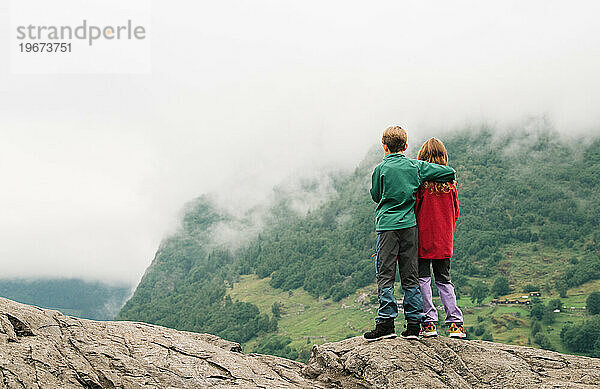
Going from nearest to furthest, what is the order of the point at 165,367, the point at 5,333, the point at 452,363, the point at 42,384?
1. the point at 42,384
2. the point at 5,333
3. the point at 165,367
4. the point at 452,363

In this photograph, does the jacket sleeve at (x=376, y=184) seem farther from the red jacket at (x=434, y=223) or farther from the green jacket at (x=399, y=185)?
the red jacket at (x=434, y=223)

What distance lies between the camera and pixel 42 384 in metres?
8.26

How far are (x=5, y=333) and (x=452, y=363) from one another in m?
9.24

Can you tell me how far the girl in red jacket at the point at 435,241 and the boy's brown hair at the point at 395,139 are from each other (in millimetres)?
1074

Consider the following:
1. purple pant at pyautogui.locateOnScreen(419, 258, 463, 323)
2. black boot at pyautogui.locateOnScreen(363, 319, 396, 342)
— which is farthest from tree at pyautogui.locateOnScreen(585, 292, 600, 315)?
black boot at pyautogui.locateOnScreen(363, 319, 396, 342)

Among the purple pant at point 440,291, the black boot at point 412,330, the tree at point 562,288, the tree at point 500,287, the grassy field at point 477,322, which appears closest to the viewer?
the black boot at point 412,330

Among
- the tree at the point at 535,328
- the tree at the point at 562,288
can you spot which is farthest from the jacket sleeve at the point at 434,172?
the tree at the point at 562,288

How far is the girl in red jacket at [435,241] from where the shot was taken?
36.9ft

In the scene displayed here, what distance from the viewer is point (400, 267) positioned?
11062mm

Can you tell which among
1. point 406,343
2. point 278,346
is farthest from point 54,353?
point 278,346

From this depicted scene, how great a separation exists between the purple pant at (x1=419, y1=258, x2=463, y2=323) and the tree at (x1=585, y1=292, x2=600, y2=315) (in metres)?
166

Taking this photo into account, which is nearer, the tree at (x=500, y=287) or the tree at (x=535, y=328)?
the tree at (x=535, y=328)

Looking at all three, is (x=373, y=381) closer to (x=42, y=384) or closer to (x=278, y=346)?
(x=42, y=384)

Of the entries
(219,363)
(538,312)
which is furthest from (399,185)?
(538,312)
